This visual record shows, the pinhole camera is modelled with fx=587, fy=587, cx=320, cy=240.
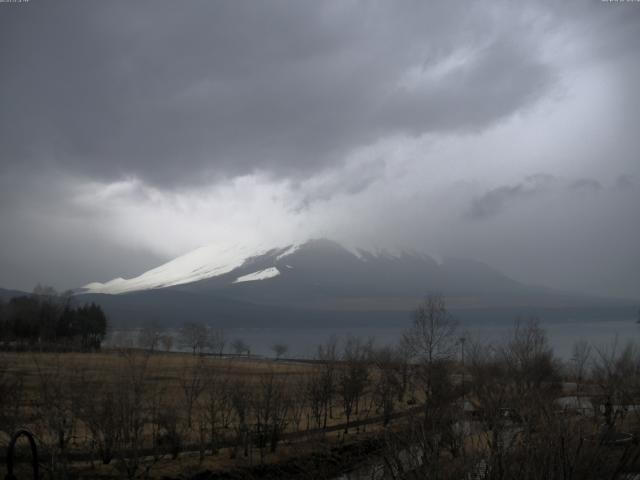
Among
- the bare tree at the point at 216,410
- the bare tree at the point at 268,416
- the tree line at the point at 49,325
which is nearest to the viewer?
the bare tree at the point at 216,410

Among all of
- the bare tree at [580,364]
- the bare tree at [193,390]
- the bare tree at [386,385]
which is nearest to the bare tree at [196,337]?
the bare tree at [386,385]

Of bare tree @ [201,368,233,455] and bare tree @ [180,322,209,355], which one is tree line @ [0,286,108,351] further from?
bare tree @ [201,368,233,455]

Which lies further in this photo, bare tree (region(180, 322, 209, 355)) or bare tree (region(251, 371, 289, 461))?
bare tree (region(180, 322, 209, 355))

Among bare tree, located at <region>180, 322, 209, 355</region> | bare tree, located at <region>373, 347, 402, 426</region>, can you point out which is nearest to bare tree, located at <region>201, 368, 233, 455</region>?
bare tree, located at <region>373, 347, 402, 426</region>

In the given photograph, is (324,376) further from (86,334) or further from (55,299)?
(55,299)

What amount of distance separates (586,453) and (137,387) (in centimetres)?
2010

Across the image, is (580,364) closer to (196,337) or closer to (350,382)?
(350,382)

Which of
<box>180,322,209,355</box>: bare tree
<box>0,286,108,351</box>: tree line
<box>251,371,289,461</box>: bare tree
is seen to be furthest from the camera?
<box>180,322,209,355</box>: bare tree

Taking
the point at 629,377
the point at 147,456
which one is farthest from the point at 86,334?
the point at 629,377

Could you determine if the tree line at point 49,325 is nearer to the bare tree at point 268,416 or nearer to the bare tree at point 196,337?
the bare tree at point 196,337

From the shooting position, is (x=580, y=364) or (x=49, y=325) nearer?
(x=580, y=364)

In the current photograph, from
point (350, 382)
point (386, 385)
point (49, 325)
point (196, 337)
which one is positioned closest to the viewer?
point (350, 382)

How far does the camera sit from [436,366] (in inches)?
1499

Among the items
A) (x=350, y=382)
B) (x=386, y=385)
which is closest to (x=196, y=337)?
(x=386, y=385)
